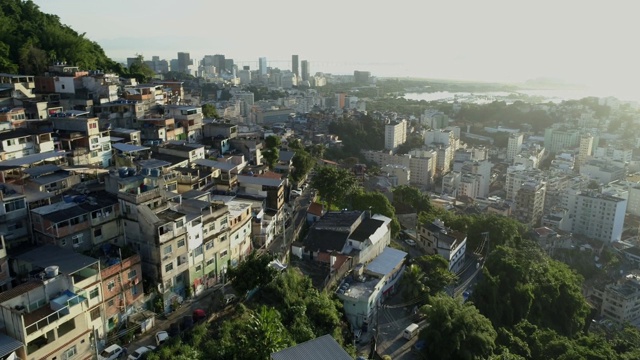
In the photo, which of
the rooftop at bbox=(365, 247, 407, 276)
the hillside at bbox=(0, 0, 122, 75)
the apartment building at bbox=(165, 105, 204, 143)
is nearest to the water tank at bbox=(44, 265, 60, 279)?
the rooftop at bbox=(365, 247, 407, 276)

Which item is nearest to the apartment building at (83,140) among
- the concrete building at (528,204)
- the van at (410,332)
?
the van at (410,332)

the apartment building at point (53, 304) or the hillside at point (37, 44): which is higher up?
the hillside at point (37, 44)

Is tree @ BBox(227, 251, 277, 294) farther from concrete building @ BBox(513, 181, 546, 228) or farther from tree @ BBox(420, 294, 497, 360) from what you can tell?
concrete building @ BBox(513, 181, 546, 228)

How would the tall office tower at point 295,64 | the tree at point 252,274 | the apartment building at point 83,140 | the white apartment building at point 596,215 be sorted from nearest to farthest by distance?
the tree at point 252,274 → the apartment building at point 83,140 → the white apartment building at point 596,215 → the tall office tower at point 295,64

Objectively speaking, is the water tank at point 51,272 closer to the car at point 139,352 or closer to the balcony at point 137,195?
Result: the car at point 139,352

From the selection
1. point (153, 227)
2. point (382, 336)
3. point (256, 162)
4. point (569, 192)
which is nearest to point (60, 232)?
point (153, 227)
